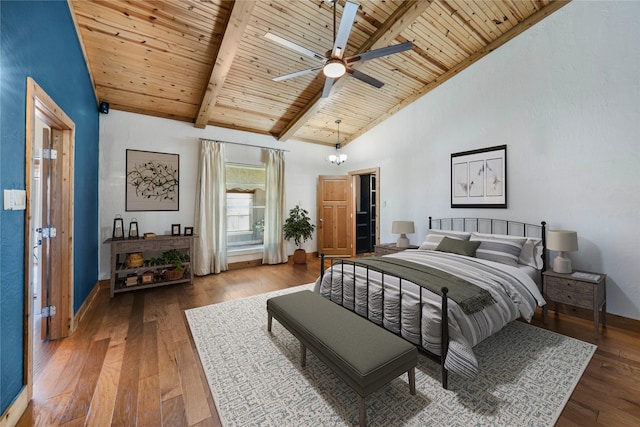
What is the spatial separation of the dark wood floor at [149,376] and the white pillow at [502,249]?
76 cm

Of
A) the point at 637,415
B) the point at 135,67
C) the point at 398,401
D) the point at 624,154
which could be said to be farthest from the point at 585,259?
the point at 135,67

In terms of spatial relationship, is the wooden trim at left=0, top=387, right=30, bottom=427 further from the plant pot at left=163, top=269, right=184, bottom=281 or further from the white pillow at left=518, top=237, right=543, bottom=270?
the white pillow at left=518, top=237, right=543, bottom=270

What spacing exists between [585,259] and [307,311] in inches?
134

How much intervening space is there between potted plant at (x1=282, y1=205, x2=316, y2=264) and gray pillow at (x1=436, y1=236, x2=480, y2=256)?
9.66 feet

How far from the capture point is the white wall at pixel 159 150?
4.19 m

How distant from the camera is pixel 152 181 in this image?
4527mm

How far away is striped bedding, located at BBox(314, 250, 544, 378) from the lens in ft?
6.20

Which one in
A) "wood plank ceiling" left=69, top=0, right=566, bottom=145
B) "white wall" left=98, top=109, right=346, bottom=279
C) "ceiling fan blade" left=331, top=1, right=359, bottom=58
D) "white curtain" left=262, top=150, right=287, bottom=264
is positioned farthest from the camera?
"white curtain" left=262, top=150, right=287, bottom=264

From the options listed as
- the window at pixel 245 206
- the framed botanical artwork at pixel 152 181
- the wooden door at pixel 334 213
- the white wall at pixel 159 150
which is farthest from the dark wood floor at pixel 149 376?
the wooden door at pixel 334 213

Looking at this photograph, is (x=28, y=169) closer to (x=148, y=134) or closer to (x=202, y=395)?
(x=202, y=395)

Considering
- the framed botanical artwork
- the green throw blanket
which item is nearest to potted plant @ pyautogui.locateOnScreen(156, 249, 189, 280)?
the framed botanical artwork

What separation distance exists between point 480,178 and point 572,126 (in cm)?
117

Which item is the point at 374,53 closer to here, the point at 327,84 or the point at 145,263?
the point at 327,84

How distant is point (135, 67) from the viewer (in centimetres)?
362
